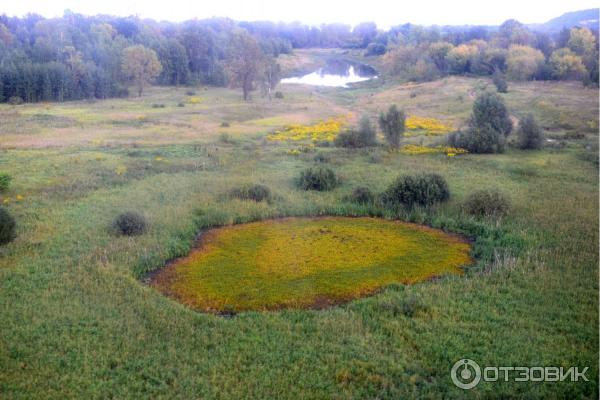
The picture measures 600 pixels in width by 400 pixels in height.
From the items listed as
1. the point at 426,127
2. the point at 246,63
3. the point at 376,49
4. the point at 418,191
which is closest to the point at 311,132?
the point at 426,127

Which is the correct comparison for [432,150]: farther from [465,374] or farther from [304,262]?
[465,374]

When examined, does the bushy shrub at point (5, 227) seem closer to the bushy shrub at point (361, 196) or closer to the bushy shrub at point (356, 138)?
the bushy shrub at point (361, 196)

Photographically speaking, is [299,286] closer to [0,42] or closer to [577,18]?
[0,42]

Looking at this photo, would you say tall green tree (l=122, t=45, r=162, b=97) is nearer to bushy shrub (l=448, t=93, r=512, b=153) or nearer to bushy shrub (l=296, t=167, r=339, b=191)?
bushy shrub (l=448, t=93, r=512, b=153)

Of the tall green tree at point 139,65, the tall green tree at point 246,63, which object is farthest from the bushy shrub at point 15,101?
the tall green tree at point 246,63

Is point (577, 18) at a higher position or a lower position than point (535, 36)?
higher

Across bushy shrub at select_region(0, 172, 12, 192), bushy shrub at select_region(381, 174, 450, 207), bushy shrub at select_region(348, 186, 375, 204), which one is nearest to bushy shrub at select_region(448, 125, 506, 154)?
bushy shrub at select_region(381, 174, 450, 207)

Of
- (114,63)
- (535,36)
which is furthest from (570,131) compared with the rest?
(535,36)
